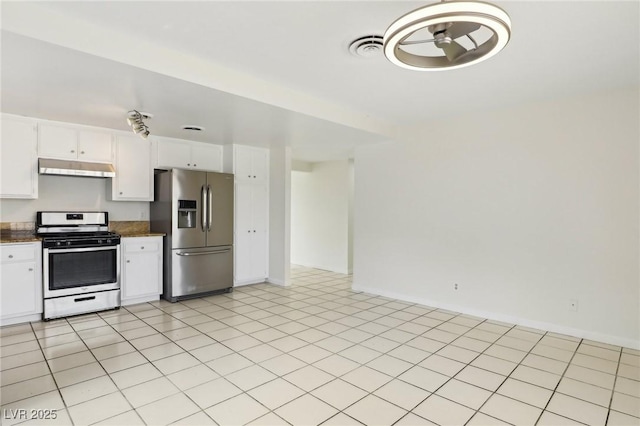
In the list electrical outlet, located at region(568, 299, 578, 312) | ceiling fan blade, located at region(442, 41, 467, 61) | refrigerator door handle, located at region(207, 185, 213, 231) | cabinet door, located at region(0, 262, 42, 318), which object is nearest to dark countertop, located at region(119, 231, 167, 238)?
refrigerator door handle, located at region(207, 185, 213, 231)

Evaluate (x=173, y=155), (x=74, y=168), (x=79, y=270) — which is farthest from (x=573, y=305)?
(x=74, y=168)

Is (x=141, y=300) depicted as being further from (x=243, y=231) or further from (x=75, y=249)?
(x=243, y=231)

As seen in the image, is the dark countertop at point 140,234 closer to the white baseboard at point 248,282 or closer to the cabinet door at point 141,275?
the cabinet door at point 141,275

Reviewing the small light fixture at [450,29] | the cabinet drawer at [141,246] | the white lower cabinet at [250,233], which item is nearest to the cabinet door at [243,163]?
the white lower cabinet at [250,233]

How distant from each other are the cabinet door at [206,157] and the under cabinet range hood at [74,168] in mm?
1165

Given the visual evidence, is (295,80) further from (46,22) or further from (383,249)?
(383,249)

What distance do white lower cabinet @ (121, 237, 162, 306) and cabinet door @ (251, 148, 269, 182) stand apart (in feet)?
6.02

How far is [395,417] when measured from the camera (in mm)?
2109

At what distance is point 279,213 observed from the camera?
575 cm

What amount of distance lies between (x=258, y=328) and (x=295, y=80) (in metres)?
2.50

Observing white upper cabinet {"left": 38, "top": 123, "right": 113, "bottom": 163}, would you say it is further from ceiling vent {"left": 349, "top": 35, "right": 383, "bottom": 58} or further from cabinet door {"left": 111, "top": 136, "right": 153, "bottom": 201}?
ceiling vent {"left": 349, "top": 35, "right": 383, "bottom": 58}

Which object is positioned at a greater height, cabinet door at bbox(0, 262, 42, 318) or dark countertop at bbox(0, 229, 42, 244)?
dark countertop at bbox(0, 229, 42, 244)

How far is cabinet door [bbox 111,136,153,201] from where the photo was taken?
179 inches

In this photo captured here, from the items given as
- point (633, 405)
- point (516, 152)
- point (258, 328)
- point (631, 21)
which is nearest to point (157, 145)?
point (258, 328)
